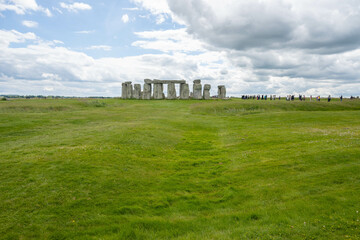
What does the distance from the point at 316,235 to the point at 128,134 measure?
57.4 feet

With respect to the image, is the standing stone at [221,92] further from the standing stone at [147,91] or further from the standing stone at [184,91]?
the standing stone at [147,91]

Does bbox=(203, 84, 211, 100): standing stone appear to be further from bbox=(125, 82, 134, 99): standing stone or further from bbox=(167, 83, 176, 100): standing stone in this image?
bbox=(125, 82, 134, 99): standing stone

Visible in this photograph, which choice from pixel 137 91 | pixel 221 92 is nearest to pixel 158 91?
pixel 137 91

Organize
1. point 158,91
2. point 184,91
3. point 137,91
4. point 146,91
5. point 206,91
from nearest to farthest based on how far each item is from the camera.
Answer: point 184,91 → point 206,91 → point 146,91 → point 158,91 → point 137,91

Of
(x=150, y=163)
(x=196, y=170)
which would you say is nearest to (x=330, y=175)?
(x=196, y=170)

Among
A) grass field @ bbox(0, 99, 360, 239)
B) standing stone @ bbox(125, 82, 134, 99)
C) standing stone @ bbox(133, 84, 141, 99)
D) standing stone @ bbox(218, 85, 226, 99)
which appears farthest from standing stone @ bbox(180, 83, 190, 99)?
grass field @ bbox(0, 99, 360, 239)

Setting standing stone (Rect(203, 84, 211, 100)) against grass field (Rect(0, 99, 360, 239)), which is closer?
grass field (Rect(0, 99, 360, 239))

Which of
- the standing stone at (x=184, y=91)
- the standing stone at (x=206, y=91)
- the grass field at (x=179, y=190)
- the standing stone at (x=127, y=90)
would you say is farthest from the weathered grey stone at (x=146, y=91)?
the grass field at (x=179, y=190)

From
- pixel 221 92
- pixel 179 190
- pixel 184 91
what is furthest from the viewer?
pixel 221 92

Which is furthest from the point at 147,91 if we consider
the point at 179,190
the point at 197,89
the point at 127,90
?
the point at 179,190

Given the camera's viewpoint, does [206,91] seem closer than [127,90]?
Yes

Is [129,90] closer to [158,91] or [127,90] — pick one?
[127,90]

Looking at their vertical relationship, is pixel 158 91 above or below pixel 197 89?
below

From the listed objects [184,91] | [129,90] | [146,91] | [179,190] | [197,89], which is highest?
[197,89]
